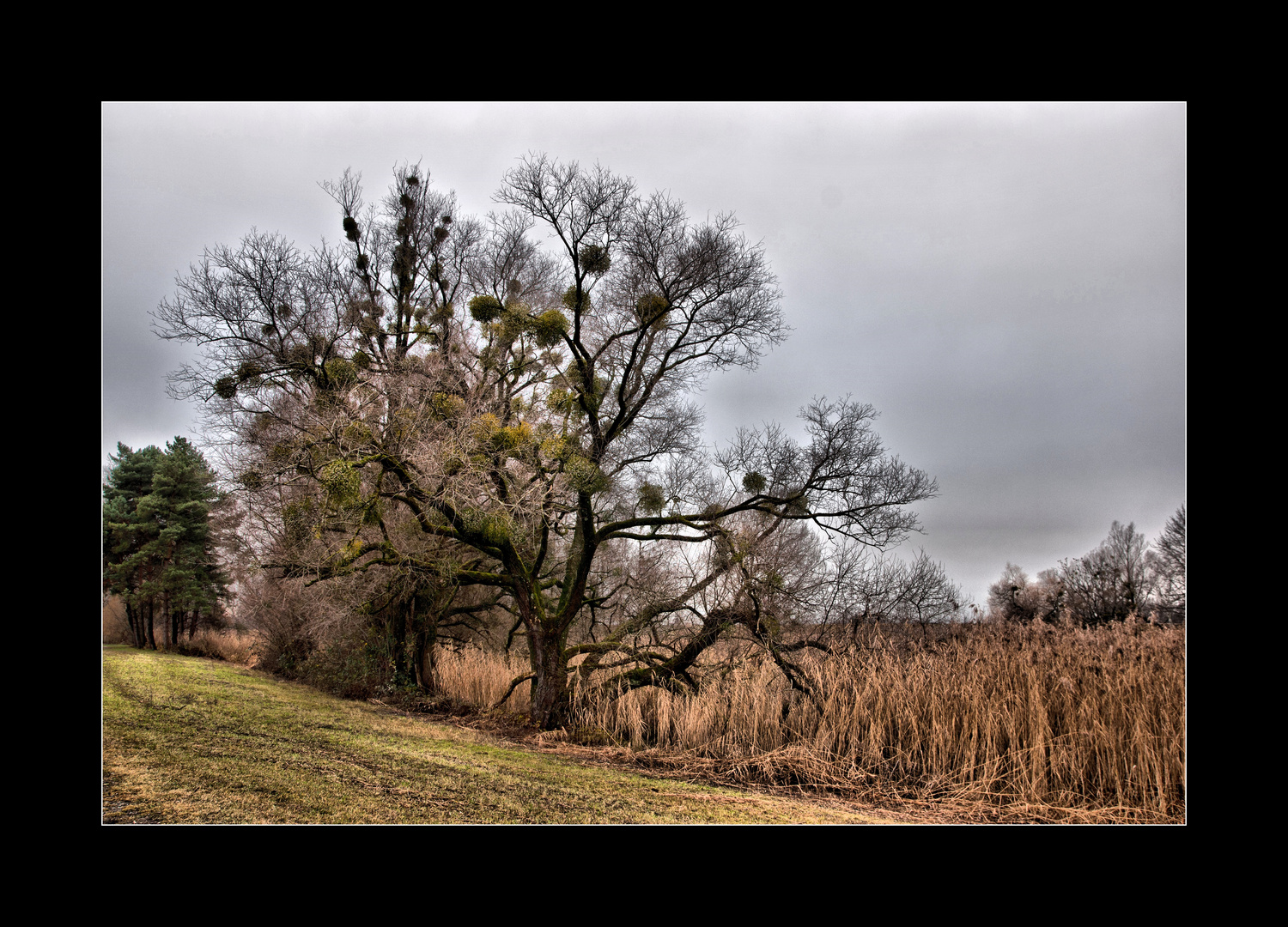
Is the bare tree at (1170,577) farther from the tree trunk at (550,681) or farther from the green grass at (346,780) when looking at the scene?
the tree trunk at (550,681)

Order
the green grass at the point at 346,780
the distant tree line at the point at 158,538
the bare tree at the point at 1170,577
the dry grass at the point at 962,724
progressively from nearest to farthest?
1. the green grass at the point at 346,780
2. the dry grass at the point at 962,724
3. the bare tree at the point at 1170,577
4. the distant tree line at the point at 158,538

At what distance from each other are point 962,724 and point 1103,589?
376 cm

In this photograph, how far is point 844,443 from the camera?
26.7 feet

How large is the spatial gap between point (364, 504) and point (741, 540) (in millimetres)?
4792

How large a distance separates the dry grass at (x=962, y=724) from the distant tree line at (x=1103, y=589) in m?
0.85

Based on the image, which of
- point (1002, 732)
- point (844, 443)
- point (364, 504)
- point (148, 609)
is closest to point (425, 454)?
point (364, 504)

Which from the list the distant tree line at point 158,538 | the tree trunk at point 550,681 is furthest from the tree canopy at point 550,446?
the distant tree line at point 158,538

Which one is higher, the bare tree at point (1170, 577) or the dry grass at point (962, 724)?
the bare tree at point (1170, 577)

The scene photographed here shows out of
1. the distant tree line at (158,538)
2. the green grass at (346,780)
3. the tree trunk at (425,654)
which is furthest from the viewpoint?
the distant tree line at (158,538)

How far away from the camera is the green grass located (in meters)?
4.39

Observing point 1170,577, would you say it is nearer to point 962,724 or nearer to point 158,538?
point 962,724

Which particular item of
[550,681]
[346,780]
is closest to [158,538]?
[550,681]

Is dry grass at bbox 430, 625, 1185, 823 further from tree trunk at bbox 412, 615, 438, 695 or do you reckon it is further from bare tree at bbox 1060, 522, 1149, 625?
tree trunk at bbox 412, 615, 438, 695

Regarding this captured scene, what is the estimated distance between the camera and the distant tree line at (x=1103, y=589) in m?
7.62
